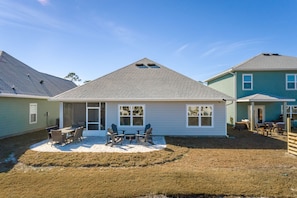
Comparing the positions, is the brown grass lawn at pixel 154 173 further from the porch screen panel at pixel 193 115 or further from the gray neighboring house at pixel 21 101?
the gray neighboring house at pixel 21 101

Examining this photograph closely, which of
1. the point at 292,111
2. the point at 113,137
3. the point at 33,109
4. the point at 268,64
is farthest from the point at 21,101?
the point at 292,111

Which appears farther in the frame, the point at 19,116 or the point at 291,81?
the point at 291,81

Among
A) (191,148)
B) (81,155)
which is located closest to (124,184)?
(81,155)

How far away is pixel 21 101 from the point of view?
593 inches

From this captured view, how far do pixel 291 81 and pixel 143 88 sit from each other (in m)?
14.9

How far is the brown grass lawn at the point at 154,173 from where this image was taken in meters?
5.49

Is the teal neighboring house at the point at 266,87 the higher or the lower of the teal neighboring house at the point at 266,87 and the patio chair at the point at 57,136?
the higher

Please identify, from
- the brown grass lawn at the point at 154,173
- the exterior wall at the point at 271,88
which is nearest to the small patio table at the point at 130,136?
the brown grass lawn at the point at 154,173

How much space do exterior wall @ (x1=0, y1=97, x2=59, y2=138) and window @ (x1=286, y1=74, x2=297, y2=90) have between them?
74.7 feet

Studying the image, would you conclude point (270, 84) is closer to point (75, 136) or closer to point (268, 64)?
point (268, 64)

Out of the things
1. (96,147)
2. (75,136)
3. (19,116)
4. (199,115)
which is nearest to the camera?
(96,147)

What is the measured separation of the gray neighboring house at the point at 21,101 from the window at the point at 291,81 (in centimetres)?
2231

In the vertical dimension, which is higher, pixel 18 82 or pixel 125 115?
pixel 18 82

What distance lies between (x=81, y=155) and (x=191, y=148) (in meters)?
5.41
